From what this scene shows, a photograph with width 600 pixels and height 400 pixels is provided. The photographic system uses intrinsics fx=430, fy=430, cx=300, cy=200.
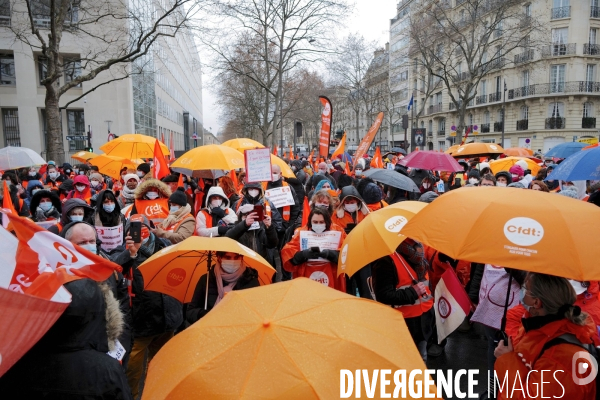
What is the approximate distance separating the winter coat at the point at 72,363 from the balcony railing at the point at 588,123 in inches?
1863

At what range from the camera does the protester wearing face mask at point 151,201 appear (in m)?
5.98

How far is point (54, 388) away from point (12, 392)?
0.17 meters

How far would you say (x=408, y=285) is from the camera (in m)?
3.67

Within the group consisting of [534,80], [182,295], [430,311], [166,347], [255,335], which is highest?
[534,80]

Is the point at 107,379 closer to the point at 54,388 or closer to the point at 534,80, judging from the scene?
the point at 54,388

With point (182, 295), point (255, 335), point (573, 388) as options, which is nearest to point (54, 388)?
point (255, 335)

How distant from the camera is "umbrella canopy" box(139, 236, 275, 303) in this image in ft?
10.9

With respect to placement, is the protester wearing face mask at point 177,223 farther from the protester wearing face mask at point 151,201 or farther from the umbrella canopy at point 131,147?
the umbrella canopy at point 131,147

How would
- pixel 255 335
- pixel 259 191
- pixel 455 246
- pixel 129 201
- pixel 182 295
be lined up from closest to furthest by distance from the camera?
1. pixel 255 335
2. pixel 455 246
3. pixel 182 295
4. pixel 259 191
5. pixel 129 201

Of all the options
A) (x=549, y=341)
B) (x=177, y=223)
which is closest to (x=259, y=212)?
(x=177, y=223)

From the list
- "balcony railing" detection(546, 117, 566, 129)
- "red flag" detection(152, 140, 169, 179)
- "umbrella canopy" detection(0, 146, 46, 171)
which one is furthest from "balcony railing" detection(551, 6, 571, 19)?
"umbrella canopy" detection(0, 146, 46, 171)

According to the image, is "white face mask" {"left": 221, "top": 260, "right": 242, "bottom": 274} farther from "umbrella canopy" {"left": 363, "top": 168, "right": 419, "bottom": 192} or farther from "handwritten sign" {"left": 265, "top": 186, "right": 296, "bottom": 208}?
"umbrella canopy" {"left": 363, "top": 168, "right": 419, "bottom": 192}

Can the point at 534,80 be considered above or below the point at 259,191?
above

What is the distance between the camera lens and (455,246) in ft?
7.98
